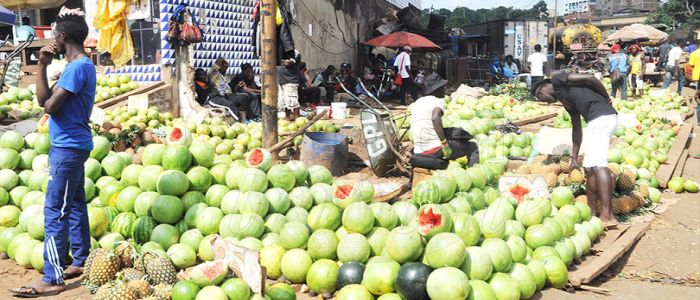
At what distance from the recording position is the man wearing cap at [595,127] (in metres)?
5.21

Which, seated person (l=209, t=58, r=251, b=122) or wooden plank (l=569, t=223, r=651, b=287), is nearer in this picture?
wooden plank (l=569, t=223, r=651, b=287)

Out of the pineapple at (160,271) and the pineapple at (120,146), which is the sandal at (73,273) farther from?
the pineapple at (120,146)

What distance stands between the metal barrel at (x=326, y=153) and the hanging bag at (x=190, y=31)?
4.13 metres

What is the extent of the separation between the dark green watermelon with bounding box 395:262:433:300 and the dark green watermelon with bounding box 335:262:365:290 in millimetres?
284

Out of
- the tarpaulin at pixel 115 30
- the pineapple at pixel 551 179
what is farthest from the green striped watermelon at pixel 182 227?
the tarpaulin at pixel 115 30

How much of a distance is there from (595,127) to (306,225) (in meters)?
2.91

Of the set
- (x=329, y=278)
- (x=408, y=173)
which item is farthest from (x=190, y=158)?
(x=408, y=173)

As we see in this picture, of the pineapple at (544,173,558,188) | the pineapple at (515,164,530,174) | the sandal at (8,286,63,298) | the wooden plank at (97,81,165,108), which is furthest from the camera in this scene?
the wooden plank at (97,81,165,108)

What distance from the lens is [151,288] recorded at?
11.3 feet

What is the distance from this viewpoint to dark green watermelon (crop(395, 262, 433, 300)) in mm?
3199

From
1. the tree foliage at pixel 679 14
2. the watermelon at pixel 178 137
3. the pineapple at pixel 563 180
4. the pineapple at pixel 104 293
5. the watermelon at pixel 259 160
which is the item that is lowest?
the pineapple at pixel 104 293

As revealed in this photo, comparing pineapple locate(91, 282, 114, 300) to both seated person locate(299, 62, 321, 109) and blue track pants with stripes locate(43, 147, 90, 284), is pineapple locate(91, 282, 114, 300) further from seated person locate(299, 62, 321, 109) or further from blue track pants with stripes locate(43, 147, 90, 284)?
seated person locate(299, 62, 321, 109)

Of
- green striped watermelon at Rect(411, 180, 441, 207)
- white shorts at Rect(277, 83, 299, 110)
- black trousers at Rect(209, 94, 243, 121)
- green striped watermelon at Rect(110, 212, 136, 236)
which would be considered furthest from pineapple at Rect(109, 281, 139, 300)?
white shorts at Rect(277, 83, 299, 110)

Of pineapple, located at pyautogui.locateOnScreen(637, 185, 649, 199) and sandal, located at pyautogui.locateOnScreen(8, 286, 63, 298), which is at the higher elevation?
pineapple, located at pyautogui.locateOnScreen(637, 185, 649, 199)
